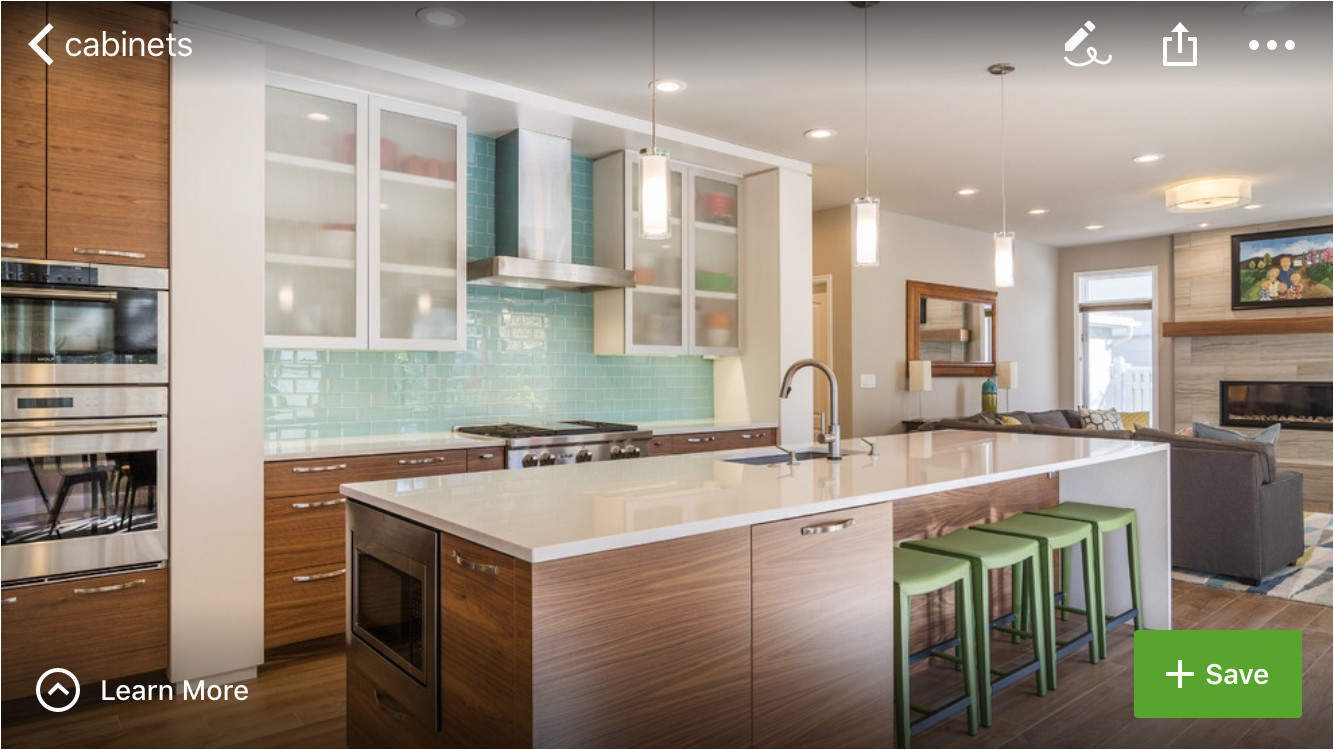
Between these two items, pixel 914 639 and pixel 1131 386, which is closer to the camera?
pixel 914 639

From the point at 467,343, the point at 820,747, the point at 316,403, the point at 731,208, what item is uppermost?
the point at 731,208

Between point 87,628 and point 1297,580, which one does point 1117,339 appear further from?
point 87,628

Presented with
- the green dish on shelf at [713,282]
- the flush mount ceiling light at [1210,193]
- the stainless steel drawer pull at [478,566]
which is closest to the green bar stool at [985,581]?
the stainless steel drawer pull at [478,566]

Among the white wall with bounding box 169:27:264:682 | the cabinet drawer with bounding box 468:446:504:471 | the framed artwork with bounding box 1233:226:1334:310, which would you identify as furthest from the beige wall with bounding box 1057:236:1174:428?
the white wall with bounding box 169:27:264:682

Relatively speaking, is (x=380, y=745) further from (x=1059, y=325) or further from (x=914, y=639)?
(x=1059, y=325)

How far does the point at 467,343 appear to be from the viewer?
14.9ft

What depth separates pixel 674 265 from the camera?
509 centimetres

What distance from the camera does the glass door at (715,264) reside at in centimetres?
523

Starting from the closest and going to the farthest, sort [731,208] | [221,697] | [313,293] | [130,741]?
[130,741] < [221,697] < [313,293] < [731,208]

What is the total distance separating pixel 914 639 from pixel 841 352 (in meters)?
4.00

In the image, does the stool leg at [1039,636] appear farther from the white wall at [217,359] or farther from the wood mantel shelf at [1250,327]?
the wood mantel shelf at [1250,327]

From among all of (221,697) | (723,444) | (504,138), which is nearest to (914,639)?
(723,444)

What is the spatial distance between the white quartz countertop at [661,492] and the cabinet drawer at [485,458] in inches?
46.7

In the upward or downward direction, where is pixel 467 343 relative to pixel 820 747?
upward
